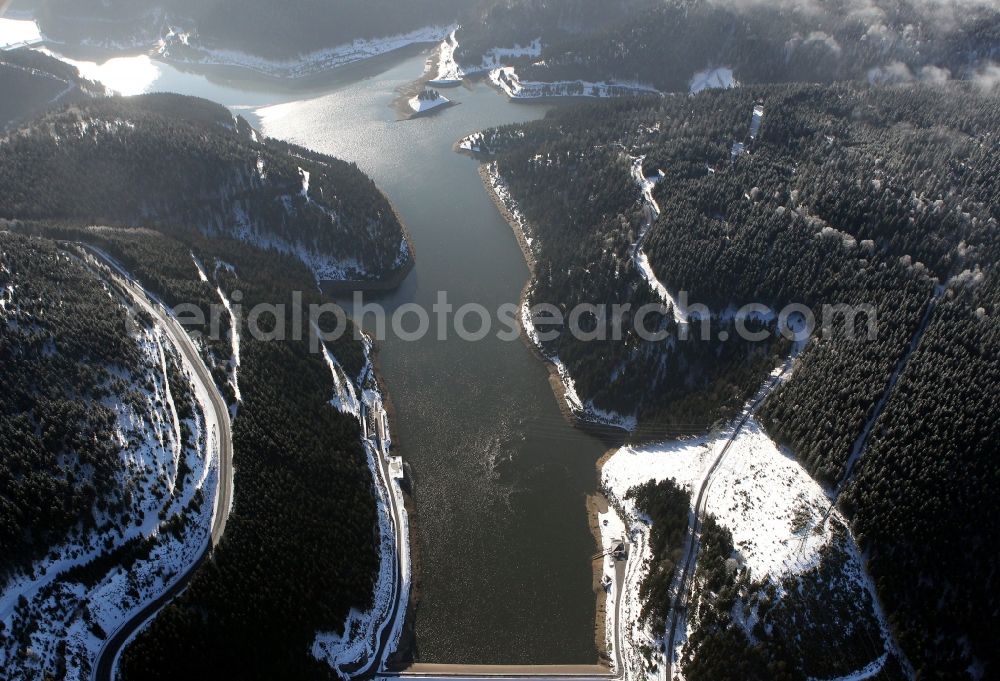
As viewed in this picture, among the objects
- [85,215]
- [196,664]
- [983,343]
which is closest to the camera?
[196,664]

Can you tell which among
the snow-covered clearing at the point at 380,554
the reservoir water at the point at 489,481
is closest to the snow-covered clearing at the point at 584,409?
the reservoir water at the point at 489,481

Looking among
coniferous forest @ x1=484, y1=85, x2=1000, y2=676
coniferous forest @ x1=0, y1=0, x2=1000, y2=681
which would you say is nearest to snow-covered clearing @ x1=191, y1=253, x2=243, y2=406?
coniferous forest @ x1=0, y1=0, x2=1000, y2=681

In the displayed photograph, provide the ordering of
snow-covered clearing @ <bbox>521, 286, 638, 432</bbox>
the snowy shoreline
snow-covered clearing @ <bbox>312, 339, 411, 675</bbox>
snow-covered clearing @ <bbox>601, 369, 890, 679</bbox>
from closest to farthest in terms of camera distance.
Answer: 1. snow-covered clearing @ <bbox>601, 369, 890, 679</bbox>
2. snow-covered clearing @ <bbox>312, 339, 411, 675</bbox>
3. snow-covered clearing @ <bbox>521, 286, 638, 432</bbox>
4. the snowy shoreline

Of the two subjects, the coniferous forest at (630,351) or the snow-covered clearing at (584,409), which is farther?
the snow-covered clearing at (584,409)

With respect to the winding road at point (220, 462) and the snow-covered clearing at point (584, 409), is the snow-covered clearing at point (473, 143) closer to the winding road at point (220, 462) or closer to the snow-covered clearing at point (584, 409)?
the snow-covered clearing at point (584, 409)

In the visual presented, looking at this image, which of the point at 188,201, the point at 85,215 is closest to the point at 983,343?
the point at 188,201

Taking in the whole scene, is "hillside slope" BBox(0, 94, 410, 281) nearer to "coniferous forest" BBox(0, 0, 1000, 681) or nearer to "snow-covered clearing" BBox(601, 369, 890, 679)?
"coniferous forest" BBox(0, 0, 1000, 681)

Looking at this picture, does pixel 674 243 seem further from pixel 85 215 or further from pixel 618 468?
pixel 85 215
